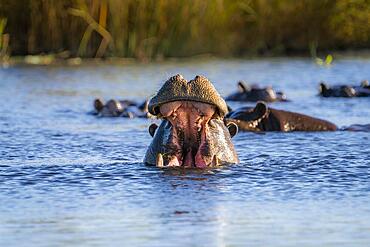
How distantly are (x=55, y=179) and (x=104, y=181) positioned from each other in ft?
1.23

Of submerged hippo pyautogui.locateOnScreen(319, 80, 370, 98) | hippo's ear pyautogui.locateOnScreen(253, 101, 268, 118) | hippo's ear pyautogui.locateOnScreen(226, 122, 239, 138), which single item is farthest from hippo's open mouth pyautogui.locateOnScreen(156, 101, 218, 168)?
submerged hippo pyautogui.locateOnScreen(319, 80, 370, 98)

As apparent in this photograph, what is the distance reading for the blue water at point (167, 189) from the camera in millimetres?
5453

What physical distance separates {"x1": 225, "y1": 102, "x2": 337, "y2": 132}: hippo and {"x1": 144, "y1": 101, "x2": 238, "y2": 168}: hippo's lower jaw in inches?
118

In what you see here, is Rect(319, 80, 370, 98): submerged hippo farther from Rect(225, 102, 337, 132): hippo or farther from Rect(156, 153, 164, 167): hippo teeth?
Rect(156, 153, 164, 167): hippo teeth

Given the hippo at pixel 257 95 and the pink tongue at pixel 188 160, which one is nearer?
the pink tongue at pixel 188 160

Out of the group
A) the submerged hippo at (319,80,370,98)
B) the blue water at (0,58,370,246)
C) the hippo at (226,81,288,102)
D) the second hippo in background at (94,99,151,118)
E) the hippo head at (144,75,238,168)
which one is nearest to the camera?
the blue water at (0,58,370,246)

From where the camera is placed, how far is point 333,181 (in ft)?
24.0

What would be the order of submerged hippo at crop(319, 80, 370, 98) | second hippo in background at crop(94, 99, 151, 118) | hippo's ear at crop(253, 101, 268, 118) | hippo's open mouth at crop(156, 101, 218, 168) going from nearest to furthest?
1. hippo's open mouth at crop(156, 101, 218, 168)
2. hippo's ear at crop(253, 101, 268, 118)
3. second hippo in background at crop(94, 99, 151, 118)
4. submerged hippo at crop(319, 80, 370, 98)

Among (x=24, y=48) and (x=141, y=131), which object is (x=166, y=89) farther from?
(x=24, y=48)

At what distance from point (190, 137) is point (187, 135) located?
0.03 m

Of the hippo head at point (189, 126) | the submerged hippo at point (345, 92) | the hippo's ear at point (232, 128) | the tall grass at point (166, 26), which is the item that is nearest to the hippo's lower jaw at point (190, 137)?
the hippo head at point (189, 126)

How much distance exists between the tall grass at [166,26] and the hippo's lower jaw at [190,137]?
1426 cm

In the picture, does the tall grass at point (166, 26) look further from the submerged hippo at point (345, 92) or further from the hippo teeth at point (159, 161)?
the hippo teeth at point (159, 161)

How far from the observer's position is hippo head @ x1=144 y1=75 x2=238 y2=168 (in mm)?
7219
